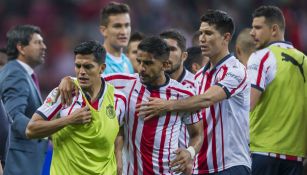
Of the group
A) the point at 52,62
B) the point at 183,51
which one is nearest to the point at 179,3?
the point at 52,62

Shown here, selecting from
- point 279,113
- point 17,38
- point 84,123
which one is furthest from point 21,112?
point 279,113

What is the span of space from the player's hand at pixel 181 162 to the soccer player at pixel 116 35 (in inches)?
112

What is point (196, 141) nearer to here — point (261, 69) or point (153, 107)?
point (153, 107)

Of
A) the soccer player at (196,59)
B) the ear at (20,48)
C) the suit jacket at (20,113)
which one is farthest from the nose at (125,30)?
the suit jacket at (20,113)

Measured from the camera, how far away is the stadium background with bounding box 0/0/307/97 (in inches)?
697

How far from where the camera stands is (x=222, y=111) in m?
7.74

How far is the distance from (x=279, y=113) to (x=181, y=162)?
1973 millimetres

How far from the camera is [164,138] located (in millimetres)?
7312

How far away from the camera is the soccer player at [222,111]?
25.4 feet

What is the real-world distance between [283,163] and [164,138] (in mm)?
1953

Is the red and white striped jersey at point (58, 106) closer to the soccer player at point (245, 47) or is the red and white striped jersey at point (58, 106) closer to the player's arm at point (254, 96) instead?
the player's arm at point (254, 96)

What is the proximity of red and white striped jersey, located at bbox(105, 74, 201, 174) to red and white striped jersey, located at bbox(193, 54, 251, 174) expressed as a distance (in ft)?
1.48

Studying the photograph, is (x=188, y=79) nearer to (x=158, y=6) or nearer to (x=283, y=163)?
(x=283, y=163)

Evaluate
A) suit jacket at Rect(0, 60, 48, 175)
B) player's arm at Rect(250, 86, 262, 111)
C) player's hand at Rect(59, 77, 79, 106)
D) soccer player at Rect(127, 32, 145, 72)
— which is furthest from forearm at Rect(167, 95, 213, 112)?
soccer player at Rect(127, 32, 145, 72)
